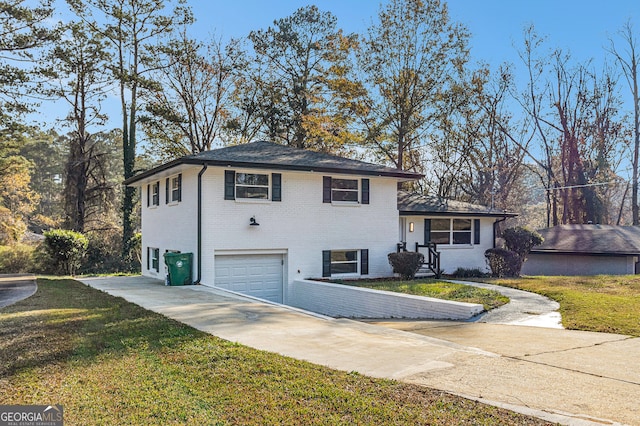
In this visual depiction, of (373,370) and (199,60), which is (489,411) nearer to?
(373,370)

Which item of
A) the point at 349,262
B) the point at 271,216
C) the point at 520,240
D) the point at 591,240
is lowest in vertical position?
the point at 349,262

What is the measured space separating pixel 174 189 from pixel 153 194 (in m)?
3.31

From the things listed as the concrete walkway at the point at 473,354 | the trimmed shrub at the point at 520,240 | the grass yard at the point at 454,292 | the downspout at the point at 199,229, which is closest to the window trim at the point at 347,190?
the grass yard at the point at 454,292

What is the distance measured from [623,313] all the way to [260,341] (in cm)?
823

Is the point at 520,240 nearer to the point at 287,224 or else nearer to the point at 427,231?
the point at 427,231

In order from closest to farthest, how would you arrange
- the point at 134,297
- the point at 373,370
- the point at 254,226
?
1. the point at 373,370
2. the point at 134,297
3. the point at 254,226

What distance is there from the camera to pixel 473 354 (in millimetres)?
7000

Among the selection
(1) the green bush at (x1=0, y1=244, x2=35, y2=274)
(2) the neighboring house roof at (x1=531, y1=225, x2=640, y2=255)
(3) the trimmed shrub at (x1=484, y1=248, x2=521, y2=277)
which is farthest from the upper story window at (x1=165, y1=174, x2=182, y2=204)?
(2) the neighboring house roof at (x1=531, y1=225, x2=640, y2=255)

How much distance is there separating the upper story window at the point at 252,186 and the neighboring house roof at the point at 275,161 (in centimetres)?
48

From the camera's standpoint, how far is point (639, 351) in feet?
24.6

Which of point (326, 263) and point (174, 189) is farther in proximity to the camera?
point (326, 263)

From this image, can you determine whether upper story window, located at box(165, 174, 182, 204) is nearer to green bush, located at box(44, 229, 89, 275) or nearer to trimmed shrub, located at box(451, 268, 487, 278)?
green bush, located at box(44, 229, 89, 275)

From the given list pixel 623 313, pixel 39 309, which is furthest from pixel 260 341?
pixel 623 313

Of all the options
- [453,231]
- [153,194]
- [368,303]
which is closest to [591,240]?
[453,231]
